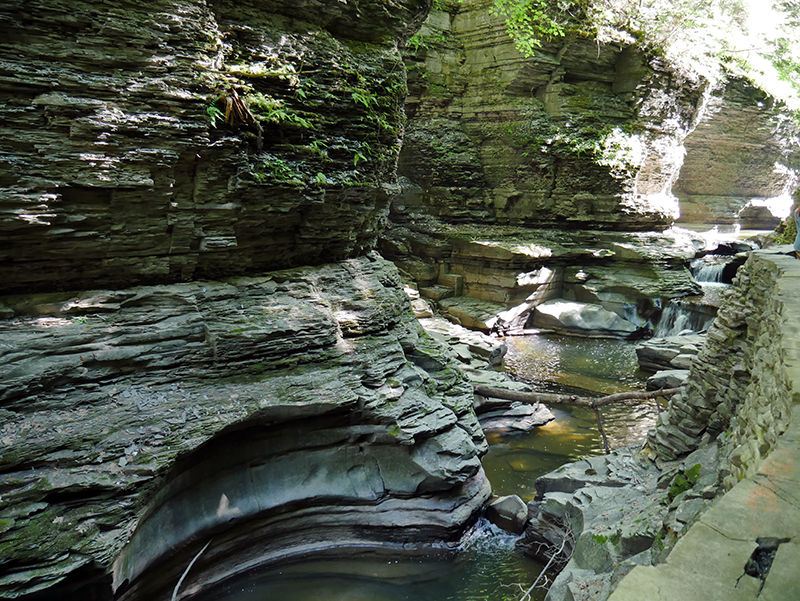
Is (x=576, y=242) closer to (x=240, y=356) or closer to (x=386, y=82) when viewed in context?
(x=386, y=82)

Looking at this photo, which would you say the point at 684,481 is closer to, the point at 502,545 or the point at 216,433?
the point at 502,545

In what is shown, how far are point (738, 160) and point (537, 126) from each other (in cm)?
1665

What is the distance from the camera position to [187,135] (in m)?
7.27

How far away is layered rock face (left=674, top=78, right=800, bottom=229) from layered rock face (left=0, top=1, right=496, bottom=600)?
2422cm

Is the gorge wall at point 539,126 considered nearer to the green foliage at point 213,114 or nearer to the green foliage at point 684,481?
the green foliage at point 213,114

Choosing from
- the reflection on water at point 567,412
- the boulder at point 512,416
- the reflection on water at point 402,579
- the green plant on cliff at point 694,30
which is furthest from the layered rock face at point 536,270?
the reflection on water at point 402,579

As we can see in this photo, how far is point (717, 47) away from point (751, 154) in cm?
807

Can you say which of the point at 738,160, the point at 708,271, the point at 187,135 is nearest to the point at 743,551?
the point at 187,135

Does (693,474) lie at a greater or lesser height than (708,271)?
lesser

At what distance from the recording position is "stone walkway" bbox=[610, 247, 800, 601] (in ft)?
7.89

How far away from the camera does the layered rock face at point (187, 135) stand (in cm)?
638

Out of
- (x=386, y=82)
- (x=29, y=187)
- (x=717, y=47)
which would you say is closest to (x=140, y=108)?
(x=29, y=187)

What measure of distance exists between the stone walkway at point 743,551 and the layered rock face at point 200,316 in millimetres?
5387

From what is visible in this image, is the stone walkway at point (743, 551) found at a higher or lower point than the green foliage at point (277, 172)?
lower
